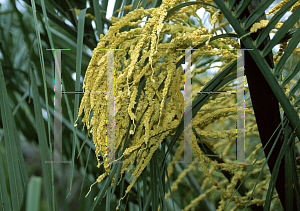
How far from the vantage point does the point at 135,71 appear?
10.3 inches

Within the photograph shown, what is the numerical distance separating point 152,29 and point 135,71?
1.9 inches

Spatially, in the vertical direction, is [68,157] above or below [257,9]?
below

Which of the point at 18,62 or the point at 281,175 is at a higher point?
the point at 18,62

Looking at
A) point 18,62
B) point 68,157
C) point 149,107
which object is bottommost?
point 68,157

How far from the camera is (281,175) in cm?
34

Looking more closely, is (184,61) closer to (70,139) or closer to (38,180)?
(38,180)

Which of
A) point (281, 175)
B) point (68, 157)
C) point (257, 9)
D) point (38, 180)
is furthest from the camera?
point (68, 157)

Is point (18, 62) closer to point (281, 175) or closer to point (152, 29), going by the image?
point (152, 29)

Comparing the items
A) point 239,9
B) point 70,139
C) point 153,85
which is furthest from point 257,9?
point 70,139

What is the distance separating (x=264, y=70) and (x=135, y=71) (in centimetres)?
14

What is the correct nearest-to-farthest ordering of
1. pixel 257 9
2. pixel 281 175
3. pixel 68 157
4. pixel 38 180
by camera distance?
1. pixel 38 180
2. pixel 257 9
3. pixel 281 175
4. pixel 68 157

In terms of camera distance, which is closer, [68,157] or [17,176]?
[17,176]

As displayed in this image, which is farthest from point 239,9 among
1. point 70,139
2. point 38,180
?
point 70,139

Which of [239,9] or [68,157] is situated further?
[68,157]
